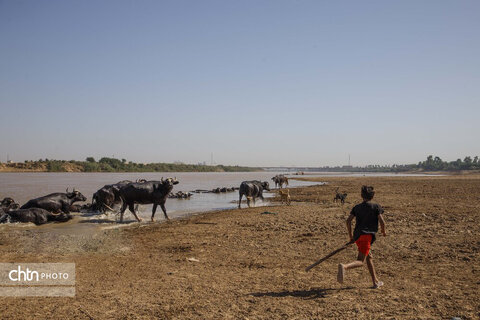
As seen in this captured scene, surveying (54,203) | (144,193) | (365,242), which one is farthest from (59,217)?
(365,242)

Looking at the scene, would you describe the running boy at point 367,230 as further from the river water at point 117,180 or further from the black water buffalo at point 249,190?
the black water buffalo at point 249,190

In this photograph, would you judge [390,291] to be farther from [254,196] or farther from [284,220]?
[254,196]

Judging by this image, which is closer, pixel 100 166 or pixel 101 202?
pixel 101 202

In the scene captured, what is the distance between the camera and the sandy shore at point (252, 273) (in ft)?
17.0

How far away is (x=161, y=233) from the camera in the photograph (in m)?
12.1

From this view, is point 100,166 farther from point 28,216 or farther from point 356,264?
point 356,264

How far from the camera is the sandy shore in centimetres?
519

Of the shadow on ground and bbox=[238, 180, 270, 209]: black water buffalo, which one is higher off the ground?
bbox=[238, 180, 270, 209]: black water buffalo

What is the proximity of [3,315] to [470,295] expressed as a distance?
24.2 feet

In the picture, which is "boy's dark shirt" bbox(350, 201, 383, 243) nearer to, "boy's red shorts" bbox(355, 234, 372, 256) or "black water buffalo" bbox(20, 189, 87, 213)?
"boy's red shorts" bbox(355, 234, 372, 256)

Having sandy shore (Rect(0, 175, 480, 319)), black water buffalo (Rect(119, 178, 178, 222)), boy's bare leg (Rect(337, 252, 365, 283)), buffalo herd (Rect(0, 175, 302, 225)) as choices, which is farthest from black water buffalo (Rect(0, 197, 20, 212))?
boy's bare leg (Rect(337, 252, 365, 283))

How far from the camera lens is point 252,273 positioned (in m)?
7.12

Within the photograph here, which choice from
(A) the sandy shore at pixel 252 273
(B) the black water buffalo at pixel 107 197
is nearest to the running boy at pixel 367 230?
(A) the sandy shore at pixel 252 273

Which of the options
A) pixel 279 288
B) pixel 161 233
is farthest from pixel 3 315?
pixel 161 233
